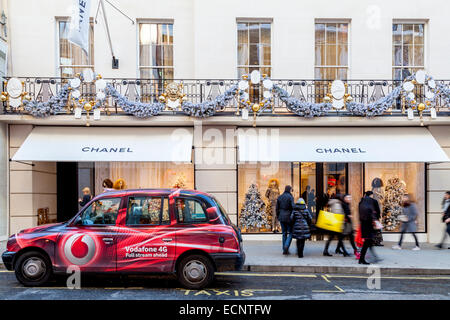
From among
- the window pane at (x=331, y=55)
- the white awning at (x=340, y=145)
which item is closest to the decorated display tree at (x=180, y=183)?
the white awning at (x=340, y=145)

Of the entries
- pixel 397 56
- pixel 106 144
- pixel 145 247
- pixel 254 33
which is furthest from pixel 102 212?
pixel 397 56

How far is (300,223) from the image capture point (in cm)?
946

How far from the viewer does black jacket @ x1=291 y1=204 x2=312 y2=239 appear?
31.0 feet

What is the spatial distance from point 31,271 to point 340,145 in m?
8.97

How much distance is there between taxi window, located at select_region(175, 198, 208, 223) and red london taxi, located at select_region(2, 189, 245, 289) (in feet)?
0.06

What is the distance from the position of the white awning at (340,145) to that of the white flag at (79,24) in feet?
17.6

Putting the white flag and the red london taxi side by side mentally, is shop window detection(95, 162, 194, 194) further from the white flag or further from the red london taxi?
the red london taxi

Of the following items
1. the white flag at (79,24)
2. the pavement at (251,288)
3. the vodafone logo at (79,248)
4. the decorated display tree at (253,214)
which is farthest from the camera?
the decorated display tree at (253,214)

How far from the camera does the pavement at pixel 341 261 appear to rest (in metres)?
8.55

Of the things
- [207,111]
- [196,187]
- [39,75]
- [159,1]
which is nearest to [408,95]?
[207,111]

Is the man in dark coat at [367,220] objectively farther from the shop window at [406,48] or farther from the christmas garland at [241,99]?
the shop window at [406,48]

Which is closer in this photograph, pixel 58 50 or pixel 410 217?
pixel 410 217

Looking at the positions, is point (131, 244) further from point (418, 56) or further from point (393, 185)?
point (418, 56)

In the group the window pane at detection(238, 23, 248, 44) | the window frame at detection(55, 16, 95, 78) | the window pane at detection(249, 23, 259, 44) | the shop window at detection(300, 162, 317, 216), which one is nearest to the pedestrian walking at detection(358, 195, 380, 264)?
the shop window at detection(300, 162, 317, 216)
